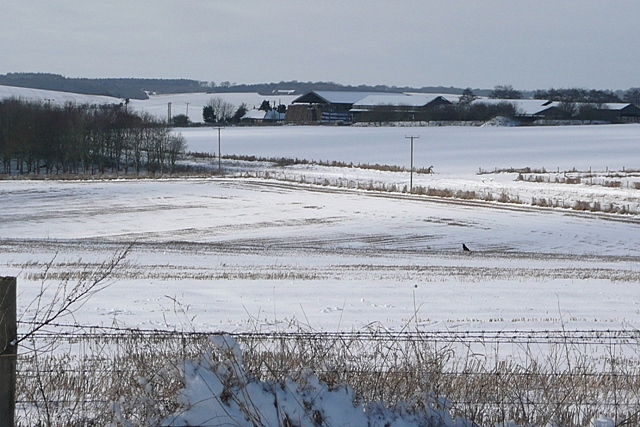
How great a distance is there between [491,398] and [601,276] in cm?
1724

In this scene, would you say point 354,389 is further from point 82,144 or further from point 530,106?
point 530,106

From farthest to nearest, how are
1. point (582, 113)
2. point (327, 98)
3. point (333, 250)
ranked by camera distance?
point (327, 98) → point (582, 113) → point (333, 250)

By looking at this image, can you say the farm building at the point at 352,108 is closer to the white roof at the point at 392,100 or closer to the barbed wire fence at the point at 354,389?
the white roof at the point at 392,100

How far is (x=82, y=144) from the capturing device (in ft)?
323

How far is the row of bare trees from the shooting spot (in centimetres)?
9562

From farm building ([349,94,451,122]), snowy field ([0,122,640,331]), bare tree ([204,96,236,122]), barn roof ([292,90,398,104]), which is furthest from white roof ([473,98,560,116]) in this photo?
snowy field ([0,122,640,331])

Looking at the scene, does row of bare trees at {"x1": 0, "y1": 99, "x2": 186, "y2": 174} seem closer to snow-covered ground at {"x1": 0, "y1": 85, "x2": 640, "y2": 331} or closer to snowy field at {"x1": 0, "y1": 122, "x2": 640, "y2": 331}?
snow-covered ground at {"x1": 0, "y1": 85, "x2": 640, "y2": 331}

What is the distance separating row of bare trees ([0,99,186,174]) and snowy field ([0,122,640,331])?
1149 centimetres

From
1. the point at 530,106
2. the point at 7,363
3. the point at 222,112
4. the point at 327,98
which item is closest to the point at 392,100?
the point at 327,98

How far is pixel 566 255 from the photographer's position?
108 ft

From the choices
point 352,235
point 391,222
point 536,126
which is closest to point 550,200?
point 391,222

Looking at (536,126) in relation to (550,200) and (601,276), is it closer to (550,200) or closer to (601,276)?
(550,200)

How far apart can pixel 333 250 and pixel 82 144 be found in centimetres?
7231

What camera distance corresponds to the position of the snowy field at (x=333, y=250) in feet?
47.5
